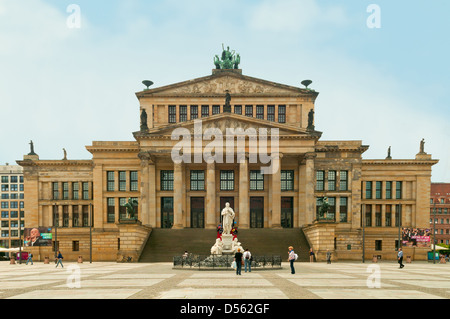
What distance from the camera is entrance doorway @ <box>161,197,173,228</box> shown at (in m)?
61.4

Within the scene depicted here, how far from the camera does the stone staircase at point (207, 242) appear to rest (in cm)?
4525

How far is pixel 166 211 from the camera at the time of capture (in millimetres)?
61531

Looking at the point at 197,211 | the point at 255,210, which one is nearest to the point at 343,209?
the point at 255,210

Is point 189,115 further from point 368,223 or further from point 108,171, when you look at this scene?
point 368,223

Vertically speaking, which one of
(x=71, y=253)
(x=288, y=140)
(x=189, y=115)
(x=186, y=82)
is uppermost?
(x=186, y=82)

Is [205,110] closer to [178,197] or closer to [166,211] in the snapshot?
[178,197]

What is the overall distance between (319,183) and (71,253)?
38.8 meters

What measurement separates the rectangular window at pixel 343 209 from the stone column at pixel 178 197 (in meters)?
24.0

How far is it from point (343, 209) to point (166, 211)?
2637 centimetres

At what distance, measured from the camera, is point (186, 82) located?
2418 inches

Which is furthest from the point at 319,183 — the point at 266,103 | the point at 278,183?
the point at 266,103

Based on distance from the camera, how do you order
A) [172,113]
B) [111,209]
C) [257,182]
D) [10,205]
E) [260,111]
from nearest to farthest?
[260,111], [257,182], [172,113], [111,209], [10,205]

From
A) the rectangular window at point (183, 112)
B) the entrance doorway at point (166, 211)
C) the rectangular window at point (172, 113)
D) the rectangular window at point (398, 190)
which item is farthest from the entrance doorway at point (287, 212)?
the rectangular window at point (172, 113)

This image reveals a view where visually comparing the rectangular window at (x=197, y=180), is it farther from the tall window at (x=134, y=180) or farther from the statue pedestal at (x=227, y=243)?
the statue pedestal at (x=227, y=243)
